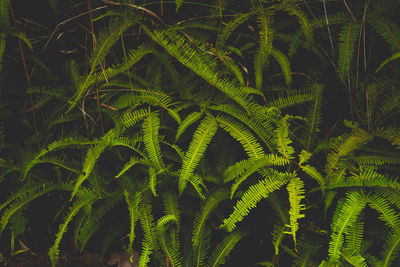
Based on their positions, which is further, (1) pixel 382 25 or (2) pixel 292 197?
(1) pixel 382 25

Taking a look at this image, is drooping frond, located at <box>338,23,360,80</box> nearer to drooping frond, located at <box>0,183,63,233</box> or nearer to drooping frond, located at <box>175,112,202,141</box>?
drooping frond, located at <box>175,112,202,141</box>

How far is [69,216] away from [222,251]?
962 millimetres

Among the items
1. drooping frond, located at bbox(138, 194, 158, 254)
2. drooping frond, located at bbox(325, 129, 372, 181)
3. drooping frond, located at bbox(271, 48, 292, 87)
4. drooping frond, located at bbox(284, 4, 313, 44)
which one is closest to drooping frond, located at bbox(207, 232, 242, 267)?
drooping frond, located at bbox(138, 194, 158, 254)

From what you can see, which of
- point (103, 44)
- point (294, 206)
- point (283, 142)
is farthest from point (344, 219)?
point (103, 44)

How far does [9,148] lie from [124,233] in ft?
3.48

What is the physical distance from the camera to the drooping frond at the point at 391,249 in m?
1.64

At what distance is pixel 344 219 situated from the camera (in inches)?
65.4

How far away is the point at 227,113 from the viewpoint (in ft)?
6.74

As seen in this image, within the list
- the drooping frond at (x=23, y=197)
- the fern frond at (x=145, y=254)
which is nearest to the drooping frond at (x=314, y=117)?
the fern frond at (x=145, y=254)

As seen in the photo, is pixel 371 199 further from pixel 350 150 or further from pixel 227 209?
pixel 227 209

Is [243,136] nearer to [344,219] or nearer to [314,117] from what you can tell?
[314,117]

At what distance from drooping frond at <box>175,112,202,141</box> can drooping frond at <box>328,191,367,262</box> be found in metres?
0.98

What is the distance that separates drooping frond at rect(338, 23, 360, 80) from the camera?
2043 millimetres

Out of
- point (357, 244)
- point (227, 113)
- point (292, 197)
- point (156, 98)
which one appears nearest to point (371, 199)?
point (357, 244)
